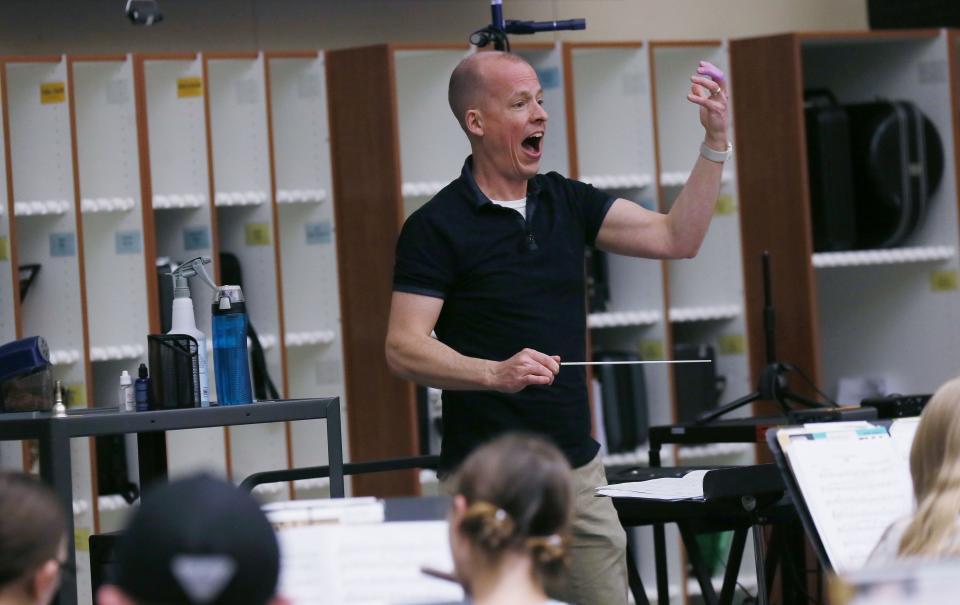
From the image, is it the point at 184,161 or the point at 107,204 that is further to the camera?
the point at 184,161

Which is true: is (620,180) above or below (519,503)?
above

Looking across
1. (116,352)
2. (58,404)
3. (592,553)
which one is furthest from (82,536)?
(592,553)

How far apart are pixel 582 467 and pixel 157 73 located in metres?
2.41

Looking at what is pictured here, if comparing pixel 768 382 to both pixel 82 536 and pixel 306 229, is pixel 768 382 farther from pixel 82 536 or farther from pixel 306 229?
pixel 82 536

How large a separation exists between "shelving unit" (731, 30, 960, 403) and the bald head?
214cm

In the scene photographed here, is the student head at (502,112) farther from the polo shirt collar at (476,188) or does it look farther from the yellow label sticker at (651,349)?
the yellow label sticker at (651,349)

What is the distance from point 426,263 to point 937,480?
1.14 metres

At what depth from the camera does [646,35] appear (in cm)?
577

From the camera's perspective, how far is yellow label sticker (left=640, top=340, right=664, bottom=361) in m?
4.93

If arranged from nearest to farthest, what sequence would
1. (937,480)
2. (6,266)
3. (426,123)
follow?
(937,480) < (6,266) < (426,123)

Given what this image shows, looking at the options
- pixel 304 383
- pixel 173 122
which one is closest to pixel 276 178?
pixel 173 122

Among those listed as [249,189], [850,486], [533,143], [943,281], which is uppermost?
[249,189]

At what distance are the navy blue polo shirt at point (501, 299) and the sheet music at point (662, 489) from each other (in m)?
0.17

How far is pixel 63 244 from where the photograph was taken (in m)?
4.44
